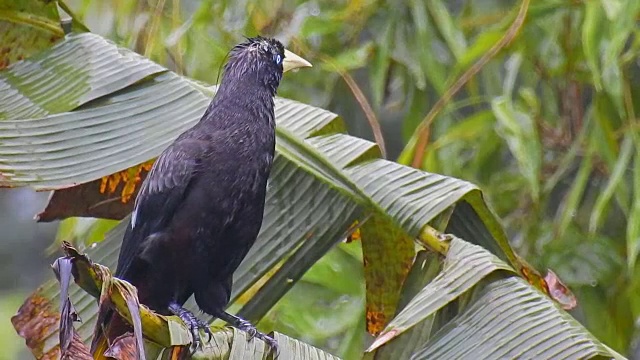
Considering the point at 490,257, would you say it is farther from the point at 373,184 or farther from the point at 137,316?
the point at 137,316

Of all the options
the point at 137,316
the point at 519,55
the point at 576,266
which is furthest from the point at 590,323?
the point at 137,316

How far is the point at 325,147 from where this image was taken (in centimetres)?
247

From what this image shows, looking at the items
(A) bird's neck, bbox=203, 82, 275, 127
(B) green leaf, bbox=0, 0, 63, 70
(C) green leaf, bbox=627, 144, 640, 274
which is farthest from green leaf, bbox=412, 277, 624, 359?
(B) green leaf, bbox=0, 0, 63, 70

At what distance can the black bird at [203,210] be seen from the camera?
7.27 feet

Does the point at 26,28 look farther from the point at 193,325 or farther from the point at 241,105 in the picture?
the point at 193,325

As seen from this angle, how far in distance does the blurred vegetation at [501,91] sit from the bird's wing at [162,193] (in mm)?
1023

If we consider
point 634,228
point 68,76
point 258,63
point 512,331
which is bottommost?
point 634,228

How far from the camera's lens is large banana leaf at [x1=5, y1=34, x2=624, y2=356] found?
228 cm

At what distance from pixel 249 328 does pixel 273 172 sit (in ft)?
1.49

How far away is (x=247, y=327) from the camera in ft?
7.25

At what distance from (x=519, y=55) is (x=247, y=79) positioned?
1.33m

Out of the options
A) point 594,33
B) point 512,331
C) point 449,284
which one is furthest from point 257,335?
point 594,33

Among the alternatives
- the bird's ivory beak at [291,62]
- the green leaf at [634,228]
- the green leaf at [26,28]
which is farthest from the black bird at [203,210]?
the green leaf at [634,228]

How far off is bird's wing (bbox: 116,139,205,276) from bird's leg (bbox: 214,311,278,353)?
0.24 meters
